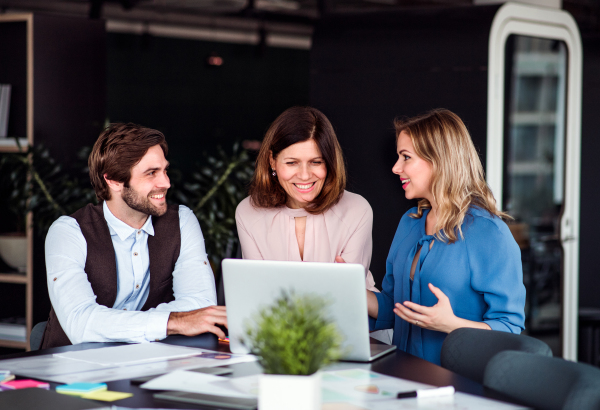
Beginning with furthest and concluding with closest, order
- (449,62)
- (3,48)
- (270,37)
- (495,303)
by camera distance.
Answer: (270,37) → (3,48) → (449,62) → (495,303)

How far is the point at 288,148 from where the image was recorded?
281 cm

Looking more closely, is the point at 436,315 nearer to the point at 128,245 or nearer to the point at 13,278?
the point at 128,245

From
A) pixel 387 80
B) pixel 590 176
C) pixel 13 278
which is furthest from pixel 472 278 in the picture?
pixel 590 176

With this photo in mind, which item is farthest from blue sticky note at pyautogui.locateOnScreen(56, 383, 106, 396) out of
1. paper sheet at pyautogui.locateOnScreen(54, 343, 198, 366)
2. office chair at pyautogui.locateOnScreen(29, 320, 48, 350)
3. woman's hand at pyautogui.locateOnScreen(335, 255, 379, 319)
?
woman's hand at pyautogui.locateOnScreen(335, 255, 379, 319)

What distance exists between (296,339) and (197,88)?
23.9ft

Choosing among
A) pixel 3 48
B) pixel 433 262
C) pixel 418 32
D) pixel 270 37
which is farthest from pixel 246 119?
pixel 433 262

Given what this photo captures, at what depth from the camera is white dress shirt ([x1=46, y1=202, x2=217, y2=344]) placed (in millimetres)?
2125

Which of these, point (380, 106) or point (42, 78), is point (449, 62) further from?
point (42, 78)

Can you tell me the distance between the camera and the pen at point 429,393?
148 cm

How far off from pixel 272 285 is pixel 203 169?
2.56 meters

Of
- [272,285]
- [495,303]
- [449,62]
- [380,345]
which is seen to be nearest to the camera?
[272,285]

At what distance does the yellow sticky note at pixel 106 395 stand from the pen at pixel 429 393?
621 mm

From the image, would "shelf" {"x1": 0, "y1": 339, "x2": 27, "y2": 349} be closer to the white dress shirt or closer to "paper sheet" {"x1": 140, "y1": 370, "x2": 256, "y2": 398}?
the white dress shirt

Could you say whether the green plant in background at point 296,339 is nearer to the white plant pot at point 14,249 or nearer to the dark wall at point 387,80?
the dark wall at point 387,80
